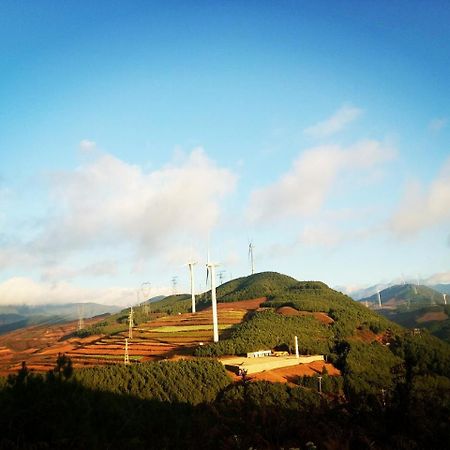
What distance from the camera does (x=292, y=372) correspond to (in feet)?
228

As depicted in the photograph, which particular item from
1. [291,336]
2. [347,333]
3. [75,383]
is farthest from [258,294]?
[75,383]

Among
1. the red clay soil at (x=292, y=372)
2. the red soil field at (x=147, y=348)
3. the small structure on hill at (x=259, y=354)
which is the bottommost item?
the red clay soil at (x=292, y=372)

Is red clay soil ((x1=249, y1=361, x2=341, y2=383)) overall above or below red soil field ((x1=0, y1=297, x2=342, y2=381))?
below

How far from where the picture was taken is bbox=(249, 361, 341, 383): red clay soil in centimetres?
6350

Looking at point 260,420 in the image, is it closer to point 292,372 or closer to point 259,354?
point 292,372

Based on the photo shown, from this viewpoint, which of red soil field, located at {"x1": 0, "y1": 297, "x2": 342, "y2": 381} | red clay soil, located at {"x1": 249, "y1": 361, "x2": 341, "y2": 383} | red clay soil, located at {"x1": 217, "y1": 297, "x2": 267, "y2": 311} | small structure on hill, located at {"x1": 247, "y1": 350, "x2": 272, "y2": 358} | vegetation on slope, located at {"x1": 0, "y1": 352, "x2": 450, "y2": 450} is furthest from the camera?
red clay soil, located at {"x1": 217, "y1": 297, "x2": 267, "y2": 311}

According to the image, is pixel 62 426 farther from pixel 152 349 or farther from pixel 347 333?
pixel 347 333

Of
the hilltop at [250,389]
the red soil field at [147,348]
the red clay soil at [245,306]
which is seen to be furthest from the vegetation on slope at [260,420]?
the red clay soil at [245,306]

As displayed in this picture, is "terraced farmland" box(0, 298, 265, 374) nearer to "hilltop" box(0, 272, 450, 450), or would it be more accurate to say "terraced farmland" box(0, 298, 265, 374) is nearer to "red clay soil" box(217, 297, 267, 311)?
"hilltop" box(0, 272, 450, 450)

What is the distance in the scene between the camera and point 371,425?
9.77 meters

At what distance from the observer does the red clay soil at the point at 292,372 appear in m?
63.5

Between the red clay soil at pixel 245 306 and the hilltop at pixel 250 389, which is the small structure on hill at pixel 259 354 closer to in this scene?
the hilltop at pixel 250 389

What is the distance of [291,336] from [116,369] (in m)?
47.5

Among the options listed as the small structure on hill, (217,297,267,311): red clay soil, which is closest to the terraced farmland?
(217,297,267,311): red clay soil
